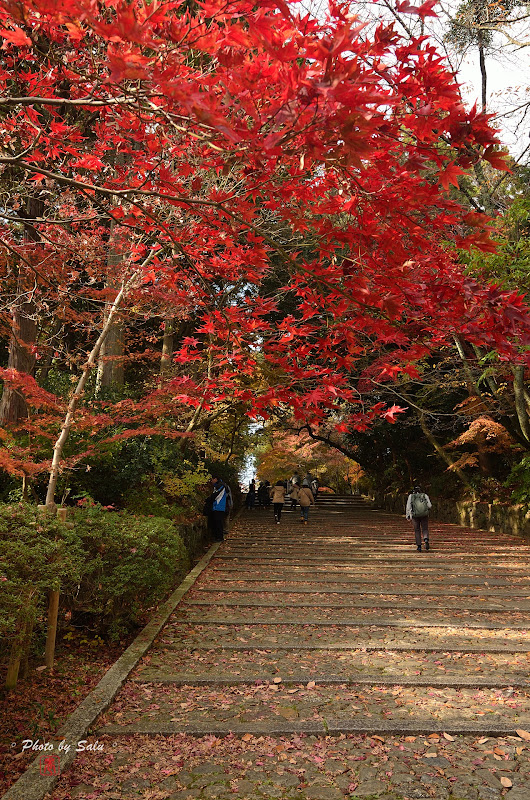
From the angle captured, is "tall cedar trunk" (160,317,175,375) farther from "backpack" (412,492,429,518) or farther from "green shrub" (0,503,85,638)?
"green shrub" (0,503,85,638)

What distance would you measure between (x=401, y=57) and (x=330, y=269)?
1.27 meters

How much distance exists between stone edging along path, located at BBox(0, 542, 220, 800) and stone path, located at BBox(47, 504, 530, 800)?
8 cm

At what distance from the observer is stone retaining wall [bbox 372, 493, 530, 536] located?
14344 millimetres

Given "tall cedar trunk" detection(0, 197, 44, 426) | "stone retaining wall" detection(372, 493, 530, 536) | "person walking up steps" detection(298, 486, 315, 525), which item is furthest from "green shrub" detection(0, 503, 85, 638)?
"person walking up steps" detection(298, 486, 315, 525)

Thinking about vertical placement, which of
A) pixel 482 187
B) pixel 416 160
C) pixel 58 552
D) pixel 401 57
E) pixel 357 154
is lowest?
pixel 58 552

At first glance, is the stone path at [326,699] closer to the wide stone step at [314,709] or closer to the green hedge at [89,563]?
the wide stone step at [314,709]

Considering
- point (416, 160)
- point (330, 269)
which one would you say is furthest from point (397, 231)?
point (416, 160)

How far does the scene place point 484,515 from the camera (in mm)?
16484

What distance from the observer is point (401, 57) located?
332 centimetres

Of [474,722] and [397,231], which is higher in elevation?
[397,231]

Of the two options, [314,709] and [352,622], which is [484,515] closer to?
[352,622]

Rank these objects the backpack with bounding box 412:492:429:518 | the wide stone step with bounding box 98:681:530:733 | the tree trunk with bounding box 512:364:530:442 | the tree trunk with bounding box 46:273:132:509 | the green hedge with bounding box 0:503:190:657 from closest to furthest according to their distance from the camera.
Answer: the wide stone step with bounding box 98:681:530:733 → the green hedge with bounding box 0:503:190:657 → the tree trunk with bounding box 46:273:132:509 → the tree trunk with bounding box 512:364:530:442 → the backpack with bounding box 412:492:429:518

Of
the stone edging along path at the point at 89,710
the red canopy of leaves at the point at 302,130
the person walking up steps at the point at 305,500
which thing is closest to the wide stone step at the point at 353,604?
the stone edging along path at the point at 89,710

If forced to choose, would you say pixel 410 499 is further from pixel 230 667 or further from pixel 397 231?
pixel 397 231
